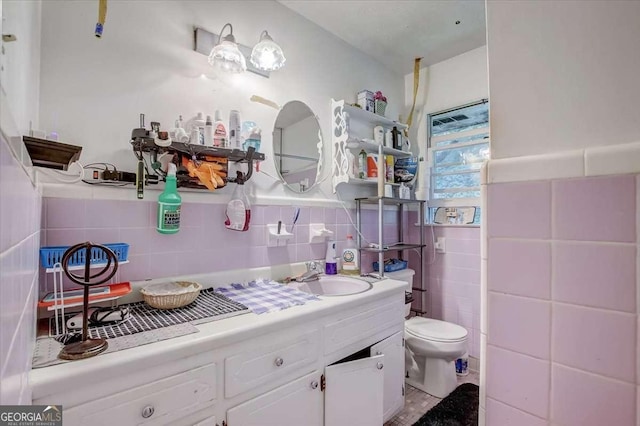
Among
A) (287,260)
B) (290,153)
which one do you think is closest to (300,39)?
(290,153)

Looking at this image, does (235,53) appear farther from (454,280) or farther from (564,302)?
(454,280)

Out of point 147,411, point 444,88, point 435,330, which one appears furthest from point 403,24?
point 147,411

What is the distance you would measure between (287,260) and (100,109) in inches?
46.2

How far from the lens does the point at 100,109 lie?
1.24m

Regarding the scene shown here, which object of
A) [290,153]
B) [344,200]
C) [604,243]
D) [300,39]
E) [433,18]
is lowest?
[604,243]

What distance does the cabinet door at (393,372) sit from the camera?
159 cm

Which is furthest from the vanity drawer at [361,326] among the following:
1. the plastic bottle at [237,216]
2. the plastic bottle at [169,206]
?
the plastic bottle at [169,206]

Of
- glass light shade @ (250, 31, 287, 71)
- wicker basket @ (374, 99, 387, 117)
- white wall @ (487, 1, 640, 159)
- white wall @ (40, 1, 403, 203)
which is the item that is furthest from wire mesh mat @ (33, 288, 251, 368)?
wicker basket @ (374, 99, 387, 117)

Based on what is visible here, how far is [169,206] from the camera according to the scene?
1.27 meters

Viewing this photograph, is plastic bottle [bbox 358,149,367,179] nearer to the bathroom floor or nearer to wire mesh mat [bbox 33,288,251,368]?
wire mesh mat [bbox 33,288,251,368]

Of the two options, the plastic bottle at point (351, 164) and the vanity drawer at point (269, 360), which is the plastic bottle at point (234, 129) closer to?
the plastic bottle at point (351, 164)

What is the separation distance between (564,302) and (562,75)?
14.5 inches

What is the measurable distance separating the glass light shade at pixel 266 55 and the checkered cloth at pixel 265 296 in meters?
1.21

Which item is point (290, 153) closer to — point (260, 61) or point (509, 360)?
point (260, 61)
